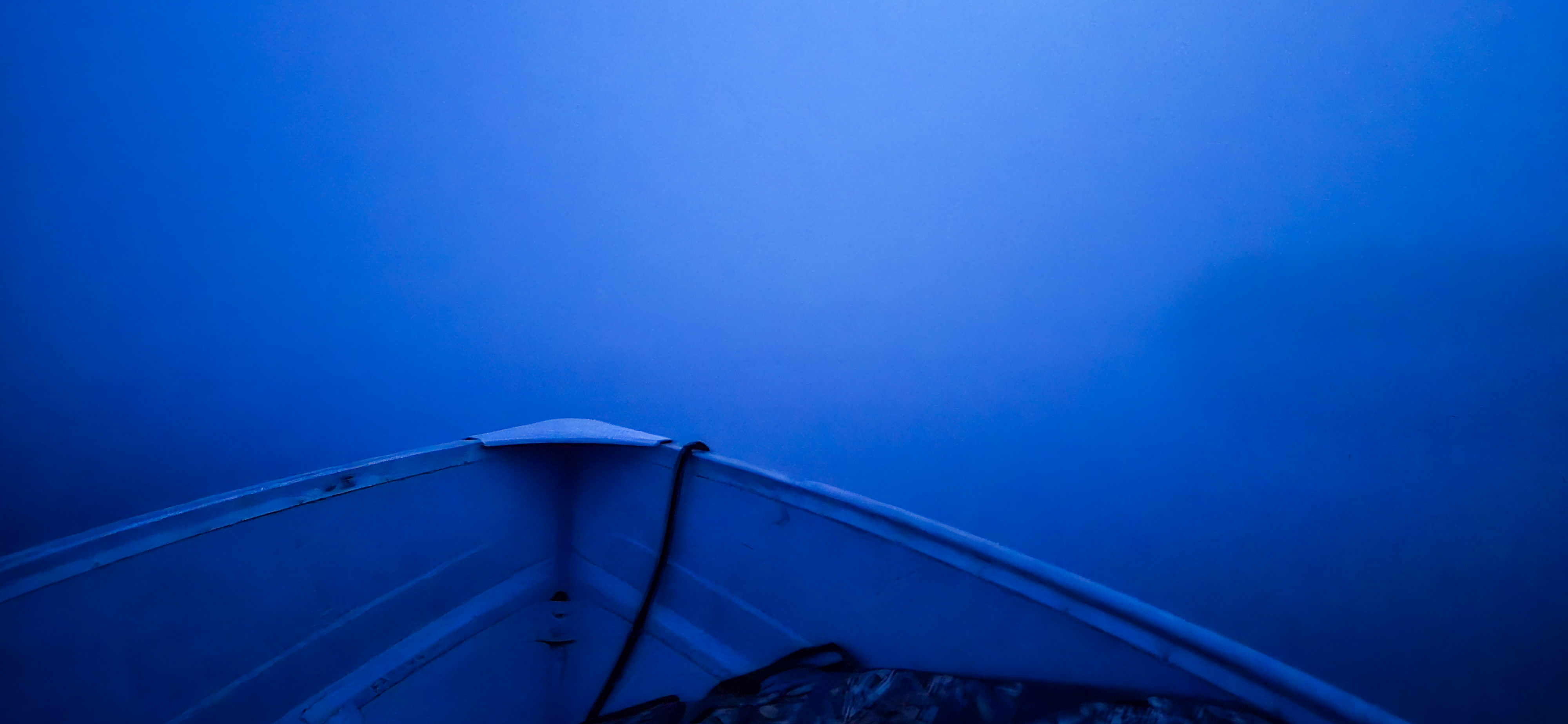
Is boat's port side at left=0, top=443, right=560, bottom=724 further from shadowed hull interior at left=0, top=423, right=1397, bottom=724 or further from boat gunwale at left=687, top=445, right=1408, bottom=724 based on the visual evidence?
boat gunwale at left=687, top=445, right=1408, bottom=724

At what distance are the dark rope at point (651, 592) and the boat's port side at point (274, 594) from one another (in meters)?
0.17

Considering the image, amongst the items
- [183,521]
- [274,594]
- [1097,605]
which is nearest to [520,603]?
[274,594]

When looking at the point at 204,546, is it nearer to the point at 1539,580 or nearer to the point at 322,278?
the point at 322,278

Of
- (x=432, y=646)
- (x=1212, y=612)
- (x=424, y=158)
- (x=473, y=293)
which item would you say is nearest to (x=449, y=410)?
(x=473, y=293)

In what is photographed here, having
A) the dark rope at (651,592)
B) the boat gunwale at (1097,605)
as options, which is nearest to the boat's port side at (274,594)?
the dark rope at (651,592)

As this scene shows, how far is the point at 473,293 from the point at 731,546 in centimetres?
247

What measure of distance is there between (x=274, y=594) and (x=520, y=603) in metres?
0.38

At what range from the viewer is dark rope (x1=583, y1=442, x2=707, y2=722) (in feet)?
3.21

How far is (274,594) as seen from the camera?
0.76m

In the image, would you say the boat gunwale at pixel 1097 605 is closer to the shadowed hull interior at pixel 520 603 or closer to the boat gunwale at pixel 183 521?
the shadowed hull interior at pixel 520 603

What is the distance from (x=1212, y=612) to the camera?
245cm

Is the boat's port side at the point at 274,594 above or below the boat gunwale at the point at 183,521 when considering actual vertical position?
below

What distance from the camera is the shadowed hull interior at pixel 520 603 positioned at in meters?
0.61

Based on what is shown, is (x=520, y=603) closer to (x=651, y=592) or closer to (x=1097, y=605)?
(x=651, y=592)
